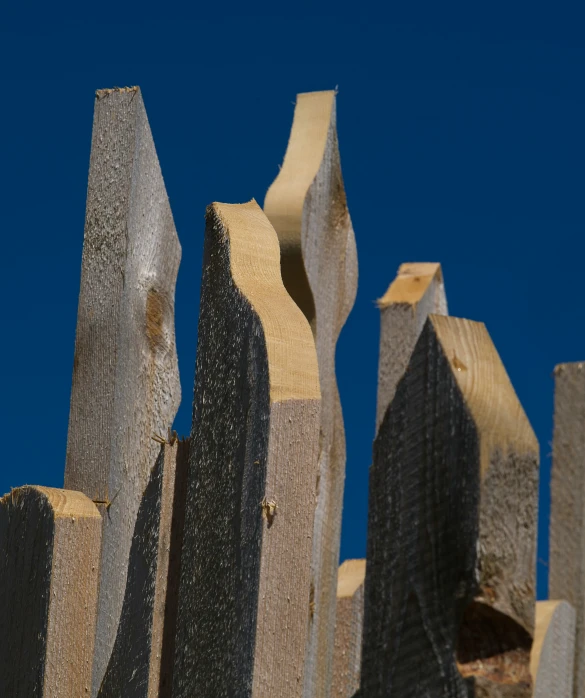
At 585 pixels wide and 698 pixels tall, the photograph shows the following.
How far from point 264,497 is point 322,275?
A: 0.90 metres

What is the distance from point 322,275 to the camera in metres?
2.36

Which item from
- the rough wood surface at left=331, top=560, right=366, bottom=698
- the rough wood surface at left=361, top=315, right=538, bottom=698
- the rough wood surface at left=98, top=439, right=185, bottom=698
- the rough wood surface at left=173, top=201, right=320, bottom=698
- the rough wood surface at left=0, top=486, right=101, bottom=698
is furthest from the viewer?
the rough wood surface at left=331, top=560, right=366, bottom=698

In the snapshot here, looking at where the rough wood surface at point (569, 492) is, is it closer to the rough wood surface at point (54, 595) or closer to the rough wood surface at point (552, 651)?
the rough wood surface at point (552, 651)

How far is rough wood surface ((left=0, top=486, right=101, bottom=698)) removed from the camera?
1983 mm

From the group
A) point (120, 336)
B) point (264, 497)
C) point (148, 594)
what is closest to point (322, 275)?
point (120, 336)

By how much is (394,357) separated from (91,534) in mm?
1251

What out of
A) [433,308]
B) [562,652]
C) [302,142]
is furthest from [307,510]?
[433,308]

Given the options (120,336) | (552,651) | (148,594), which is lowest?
(552,651)

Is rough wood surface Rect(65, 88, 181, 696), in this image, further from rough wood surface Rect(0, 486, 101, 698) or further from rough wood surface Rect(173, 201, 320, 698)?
rough wood surface Rect(173, 201, 320, 698)

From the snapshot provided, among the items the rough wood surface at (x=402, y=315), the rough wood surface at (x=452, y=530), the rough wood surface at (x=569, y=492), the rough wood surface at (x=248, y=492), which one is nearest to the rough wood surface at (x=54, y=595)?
the rough wood surface at (x=248, y=492)

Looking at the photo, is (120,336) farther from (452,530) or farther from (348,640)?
(348,640)

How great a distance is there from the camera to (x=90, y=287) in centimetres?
232

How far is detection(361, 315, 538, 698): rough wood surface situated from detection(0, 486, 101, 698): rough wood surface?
0.72 metres

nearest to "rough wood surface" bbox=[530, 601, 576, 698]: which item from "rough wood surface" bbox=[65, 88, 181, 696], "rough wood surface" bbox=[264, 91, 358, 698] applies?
"rough wood surface" bbox=[264, 91, 358, 698]
